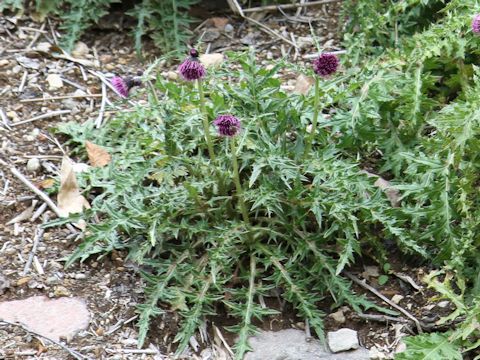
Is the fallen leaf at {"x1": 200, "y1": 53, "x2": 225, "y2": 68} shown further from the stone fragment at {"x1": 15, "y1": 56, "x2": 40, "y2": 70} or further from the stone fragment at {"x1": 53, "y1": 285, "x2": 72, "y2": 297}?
the stone fragment at {"x1": 53, "y1": 285, "x2": 72, "y2": 297}

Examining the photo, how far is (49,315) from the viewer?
3295mm

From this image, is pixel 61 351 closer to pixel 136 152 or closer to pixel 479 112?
pixel 136 152

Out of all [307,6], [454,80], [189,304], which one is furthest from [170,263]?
[307,6]

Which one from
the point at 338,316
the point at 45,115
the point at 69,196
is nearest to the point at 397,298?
the point at 338,316

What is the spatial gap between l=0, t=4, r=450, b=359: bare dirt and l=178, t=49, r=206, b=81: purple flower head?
0.88 metres

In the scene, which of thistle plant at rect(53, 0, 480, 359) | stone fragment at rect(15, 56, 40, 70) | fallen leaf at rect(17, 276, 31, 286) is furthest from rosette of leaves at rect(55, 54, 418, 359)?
stone fragment at rect(15, 56, 40, 70)

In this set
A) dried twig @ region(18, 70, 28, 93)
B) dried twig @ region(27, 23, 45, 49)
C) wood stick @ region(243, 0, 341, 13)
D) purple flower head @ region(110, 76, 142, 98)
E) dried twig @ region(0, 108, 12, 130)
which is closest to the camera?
purple flower head @ region(110, 76, 142, 98)

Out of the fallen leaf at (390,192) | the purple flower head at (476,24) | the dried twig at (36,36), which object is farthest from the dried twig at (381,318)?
the dried twig at (36,36)

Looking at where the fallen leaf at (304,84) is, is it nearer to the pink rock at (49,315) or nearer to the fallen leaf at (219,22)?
the fallen leaf at (219,22)

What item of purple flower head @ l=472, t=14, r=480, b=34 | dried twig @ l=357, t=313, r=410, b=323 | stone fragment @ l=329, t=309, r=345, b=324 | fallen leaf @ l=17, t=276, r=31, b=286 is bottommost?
stone fragment @ l=329, t=309, r=345, b=324

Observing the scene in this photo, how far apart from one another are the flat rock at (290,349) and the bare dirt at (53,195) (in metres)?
0.07

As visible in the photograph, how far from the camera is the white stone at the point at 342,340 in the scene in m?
3.21

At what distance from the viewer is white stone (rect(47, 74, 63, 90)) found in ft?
14.5

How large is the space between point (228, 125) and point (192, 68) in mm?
257
